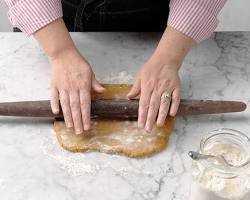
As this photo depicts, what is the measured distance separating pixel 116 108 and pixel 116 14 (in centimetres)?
34

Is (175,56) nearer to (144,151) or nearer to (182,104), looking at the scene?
(182,104)

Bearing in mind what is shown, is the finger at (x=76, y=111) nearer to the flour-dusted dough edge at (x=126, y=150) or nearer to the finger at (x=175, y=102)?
the flour-dusted dough edge at (x=126, y=150)

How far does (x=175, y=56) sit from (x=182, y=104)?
11 centimetres

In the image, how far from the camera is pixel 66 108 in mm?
822

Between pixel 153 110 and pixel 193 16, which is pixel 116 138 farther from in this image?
pixel 193 16

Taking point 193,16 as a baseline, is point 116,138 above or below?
below

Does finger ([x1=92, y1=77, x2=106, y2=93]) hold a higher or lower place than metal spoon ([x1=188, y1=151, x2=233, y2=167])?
lower

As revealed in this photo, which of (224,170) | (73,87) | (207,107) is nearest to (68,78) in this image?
(73,87)

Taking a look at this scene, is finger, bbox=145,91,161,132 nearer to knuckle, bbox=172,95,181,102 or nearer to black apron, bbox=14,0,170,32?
knuckle, bbox=172,95,181,102

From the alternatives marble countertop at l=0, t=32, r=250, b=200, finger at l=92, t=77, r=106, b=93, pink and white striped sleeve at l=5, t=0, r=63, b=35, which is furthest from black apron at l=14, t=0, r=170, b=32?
finger at l=92, t=77, r=106, b=93

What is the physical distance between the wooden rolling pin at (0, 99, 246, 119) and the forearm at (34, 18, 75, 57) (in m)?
0.12

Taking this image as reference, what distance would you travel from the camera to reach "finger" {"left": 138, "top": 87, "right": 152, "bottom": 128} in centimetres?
81

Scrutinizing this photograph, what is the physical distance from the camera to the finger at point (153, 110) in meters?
0.81

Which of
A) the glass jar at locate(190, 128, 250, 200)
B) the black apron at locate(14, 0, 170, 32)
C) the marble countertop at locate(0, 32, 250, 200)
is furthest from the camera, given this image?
the black apron at locate(14, 0, 170, 32)
